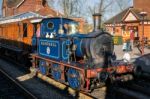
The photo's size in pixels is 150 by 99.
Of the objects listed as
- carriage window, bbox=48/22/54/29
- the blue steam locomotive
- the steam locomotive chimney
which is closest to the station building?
carriage window, bbox=48/22/54/29

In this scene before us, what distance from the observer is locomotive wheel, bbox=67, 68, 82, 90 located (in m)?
12.0

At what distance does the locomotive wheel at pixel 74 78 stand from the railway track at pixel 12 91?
1.76 m

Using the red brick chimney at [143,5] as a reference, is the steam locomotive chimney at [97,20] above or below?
below

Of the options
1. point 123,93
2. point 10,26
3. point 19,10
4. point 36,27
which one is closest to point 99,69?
point 123,93

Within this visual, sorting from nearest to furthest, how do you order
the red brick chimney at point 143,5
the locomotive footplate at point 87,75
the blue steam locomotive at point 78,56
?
the locomotive footplate at point 87,75 < the blue steam locomotive at point 78,56 < the red brick chimney at point 143,5

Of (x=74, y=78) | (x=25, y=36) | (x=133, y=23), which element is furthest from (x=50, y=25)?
(x=133, y=23)

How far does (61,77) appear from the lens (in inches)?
531

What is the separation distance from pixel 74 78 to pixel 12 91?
8.64 ft

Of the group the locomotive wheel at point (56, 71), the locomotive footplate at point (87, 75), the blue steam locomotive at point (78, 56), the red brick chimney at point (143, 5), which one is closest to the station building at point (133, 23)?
the red brick chimney at point (143, 5)

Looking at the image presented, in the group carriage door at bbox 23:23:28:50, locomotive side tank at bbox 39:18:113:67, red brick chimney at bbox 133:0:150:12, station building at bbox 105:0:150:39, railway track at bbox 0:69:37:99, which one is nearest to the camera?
railway track at bbox 0:69:37:99

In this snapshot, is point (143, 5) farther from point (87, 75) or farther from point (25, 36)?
point (87, 75)

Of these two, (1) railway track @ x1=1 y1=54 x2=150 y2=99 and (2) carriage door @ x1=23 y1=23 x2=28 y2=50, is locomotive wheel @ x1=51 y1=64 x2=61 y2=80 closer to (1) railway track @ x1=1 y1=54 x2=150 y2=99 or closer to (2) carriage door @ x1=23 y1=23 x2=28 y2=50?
(1) railway track @ x1=1 y1=54 x2=150 y2=99

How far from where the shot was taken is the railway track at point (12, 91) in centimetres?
1188

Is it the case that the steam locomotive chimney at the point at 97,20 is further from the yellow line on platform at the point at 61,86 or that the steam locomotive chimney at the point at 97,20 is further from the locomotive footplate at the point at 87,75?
the yellow line on platform at the point at 61,86
